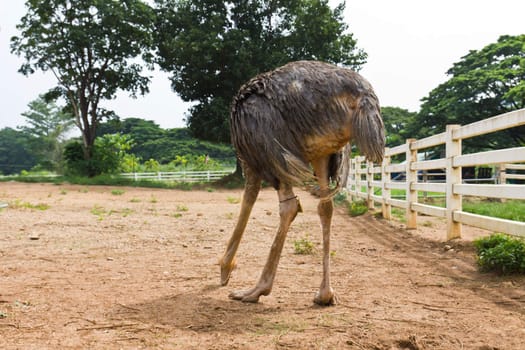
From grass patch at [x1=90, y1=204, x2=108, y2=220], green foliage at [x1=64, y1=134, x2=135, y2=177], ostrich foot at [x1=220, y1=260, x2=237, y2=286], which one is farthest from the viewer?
green foliage at [x1=64, y1=134, x2=135, y2=177]

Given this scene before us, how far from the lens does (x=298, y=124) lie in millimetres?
2930

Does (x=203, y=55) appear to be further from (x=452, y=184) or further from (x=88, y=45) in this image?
(x=452, y=184)

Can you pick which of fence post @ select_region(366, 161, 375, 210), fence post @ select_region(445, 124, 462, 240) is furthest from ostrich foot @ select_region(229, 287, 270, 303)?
fence post @ select_region(366, 161, 375, 210)

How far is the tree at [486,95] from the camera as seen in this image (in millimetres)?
23844

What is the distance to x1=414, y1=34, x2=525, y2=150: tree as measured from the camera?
2384 centimetres

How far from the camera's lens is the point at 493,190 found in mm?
4688

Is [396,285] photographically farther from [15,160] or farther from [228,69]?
[15,160]

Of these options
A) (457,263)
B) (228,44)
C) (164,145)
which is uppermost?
(228,44)

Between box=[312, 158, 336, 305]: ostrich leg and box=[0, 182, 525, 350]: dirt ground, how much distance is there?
8cm

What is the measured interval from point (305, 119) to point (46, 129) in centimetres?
6192

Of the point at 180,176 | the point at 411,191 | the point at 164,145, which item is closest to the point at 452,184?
the point at 411,191

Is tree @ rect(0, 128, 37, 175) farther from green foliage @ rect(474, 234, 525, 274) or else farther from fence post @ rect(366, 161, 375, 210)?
green foliage @ rect(474, 234, 525, 274)

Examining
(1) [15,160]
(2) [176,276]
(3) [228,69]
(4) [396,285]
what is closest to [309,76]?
(4) [396,285]

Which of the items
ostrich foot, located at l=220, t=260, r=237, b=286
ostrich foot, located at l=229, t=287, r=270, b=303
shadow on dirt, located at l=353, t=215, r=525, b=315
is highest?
ostrich foot, located at l=220, t=260, r=237, b=286
